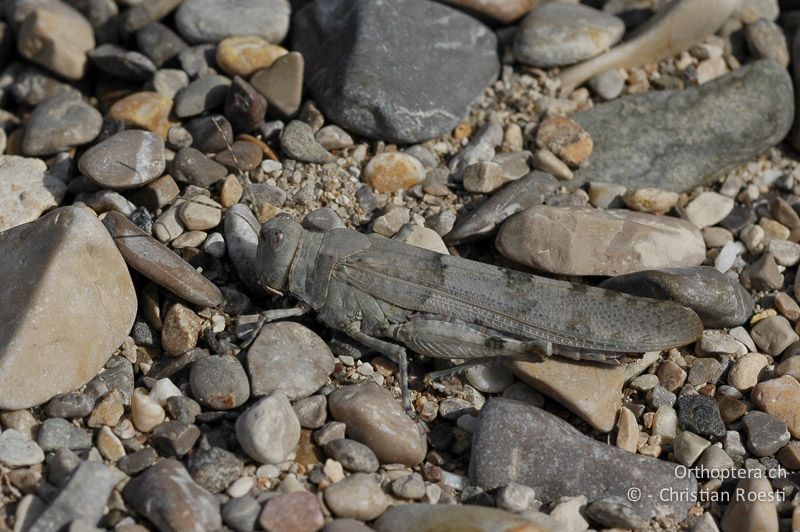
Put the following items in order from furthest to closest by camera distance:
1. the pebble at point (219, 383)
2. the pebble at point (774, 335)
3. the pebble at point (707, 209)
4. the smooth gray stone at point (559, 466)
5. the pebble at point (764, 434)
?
the pebble at point (707, 209) < the pebble at point (774, 335) < the pebble at point (764, 434) < the pebble at point (219, 383) < the smooth gray stone at point (559, 466)

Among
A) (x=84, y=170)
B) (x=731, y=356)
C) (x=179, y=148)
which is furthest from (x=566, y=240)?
(x=84, y=170)

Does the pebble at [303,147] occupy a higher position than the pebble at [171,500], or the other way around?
the pebble at [303,147]

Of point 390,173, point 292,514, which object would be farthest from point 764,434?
point 390,173

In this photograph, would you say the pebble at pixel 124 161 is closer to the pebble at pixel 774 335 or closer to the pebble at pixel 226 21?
the pebble at pixel 226 21

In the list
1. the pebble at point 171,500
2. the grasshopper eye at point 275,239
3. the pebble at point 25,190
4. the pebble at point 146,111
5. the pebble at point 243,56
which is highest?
the pebble at point 243,56

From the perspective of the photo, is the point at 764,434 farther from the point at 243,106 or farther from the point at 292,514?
the point at 243,106

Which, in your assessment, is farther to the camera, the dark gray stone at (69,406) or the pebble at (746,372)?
the pebble at (746,372)

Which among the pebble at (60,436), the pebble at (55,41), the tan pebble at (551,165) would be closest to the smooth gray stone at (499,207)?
the tan pebble at (551,165)

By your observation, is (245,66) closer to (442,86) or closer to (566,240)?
(442,86)
